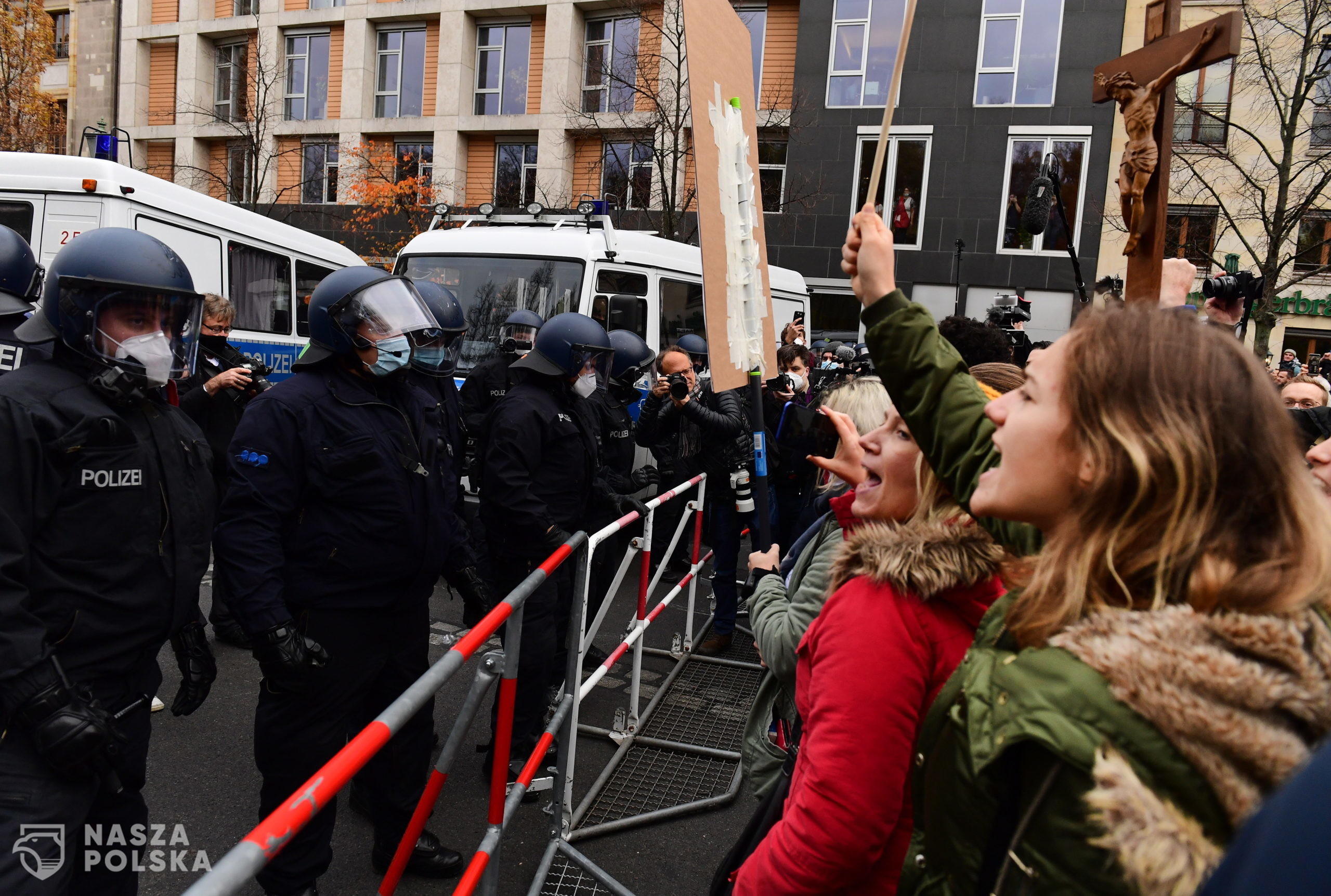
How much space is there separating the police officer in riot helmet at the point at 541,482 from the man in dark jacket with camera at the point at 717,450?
46.8 inches

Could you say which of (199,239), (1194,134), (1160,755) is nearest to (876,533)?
(1160,755)

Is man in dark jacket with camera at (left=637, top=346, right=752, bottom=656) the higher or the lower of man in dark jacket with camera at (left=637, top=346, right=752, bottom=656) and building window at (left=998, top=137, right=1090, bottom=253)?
the lower

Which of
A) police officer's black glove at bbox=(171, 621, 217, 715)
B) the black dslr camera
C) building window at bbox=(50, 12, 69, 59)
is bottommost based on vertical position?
police officer's black glove at bbox=(171, 621, 217, 715)

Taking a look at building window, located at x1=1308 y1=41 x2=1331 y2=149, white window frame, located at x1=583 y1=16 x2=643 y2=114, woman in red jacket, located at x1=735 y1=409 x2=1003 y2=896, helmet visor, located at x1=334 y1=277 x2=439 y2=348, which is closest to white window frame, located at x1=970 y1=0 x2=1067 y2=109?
building window, located at x1=1308 y1=41 x2=1331 y2=149

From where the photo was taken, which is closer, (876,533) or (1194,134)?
(876,533)

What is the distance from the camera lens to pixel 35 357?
7.47 feet

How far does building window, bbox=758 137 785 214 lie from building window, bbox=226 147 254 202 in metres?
14.8

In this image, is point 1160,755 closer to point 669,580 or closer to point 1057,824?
point 1057,824

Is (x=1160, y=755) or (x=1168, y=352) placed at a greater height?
(x=1168, y=352)

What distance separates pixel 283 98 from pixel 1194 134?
25.2 metres

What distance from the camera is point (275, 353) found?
959cm

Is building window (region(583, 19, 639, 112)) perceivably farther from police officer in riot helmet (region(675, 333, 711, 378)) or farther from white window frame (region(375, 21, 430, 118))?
police officer in riot helmet (region(675, 333, 711, 378))

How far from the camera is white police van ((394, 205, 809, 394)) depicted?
25.7 feet

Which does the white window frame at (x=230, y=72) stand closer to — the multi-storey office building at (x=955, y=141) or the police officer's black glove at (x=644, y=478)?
the multi-storey office building at (x=955, y=141)
